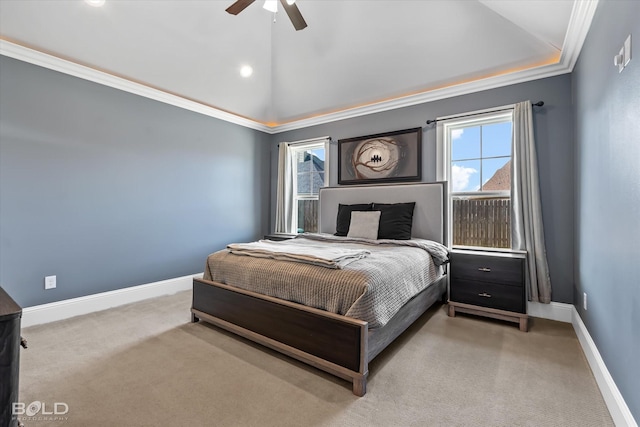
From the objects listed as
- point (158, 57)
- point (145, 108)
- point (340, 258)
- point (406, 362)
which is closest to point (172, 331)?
point (340, 258)

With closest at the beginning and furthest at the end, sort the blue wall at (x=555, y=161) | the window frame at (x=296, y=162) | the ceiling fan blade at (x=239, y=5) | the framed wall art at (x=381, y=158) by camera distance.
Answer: the ceiling fan blade at (x=239, y=5) < the blue wall at (x=555, y=161) < the framed wall art at (x=381, y=158) < the window frame at (x=296, y=162)

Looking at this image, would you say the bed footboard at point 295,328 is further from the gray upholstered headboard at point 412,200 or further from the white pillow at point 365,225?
the gray upholstered headboard at point 412,200

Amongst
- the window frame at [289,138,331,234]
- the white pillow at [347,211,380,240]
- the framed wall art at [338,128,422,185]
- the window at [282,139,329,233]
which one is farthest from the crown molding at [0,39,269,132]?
the white pillow at [347,211,380,240]

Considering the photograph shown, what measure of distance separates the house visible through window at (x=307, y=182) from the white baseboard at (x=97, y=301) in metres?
2.00

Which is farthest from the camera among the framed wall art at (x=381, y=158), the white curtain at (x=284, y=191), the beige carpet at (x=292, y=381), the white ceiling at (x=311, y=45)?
the white curtain at (x=284, y=191)

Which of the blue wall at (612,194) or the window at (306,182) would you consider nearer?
the blue wall at (612,194)

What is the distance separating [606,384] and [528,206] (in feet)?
5.72

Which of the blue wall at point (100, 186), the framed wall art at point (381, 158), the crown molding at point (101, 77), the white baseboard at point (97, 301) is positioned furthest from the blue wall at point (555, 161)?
the white baseboard at point (97, 301)

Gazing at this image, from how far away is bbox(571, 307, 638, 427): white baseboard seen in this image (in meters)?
1.44

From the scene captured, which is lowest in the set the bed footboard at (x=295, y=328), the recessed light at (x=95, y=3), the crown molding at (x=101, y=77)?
the bed footboard at (x=295, y=328)

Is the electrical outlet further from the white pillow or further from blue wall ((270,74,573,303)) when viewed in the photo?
blue wall ((270,74,573,303))

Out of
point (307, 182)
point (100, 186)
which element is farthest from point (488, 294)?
point (100, 186)

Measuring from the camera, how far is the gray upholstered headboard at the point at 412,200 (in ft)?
11.6

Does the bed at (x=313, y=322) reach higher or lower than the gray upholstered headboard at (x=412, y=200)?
lower
